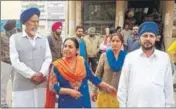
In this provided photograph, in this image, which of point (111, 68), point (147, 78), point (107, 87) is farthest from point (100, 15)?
point (147, 78)

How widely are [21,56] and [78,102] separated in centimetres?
99

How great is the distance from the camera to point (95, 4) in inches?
618

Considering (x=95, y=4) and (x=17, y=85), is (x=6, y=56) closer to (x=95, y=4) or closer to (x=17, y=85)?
(x=17, y=85)

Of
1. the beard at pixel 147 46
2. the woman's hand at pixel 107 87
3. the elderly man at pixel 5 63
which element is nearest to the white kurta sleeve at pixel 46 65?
the woman's hand at pixel 107 87

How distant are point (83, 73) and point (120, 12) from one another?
34.8ft

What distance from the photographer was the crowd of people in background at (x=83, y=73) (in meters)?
4.32

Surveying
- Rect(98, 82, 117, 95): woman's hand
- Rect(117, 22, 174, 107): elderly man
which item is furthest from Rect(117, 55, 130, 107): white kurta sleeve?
Rect(98, 82, 117, 95): woman's hand

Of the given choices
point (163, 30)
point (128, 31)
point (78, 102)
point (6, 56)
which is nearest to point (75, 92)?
point (78, 102)

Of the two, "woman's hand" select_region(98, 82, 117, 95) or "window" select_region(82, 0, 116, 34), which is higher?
"window" select_region(82, 0, 116, 34)

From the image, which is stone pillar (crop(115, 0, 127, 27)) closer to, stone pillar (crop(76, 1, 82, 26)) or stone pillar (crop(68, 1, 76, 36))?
stone pillar (crop(76, 1, 82, 26))

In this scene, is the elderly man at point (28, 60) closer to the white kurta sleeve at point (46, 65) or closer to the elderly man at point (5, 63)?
the white kurta sleeve at point (46, 65)

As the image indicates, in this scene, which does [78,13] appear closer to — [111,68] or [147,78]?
[111,68]

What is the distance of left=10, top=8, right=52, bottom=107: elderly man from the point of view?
5.16 m

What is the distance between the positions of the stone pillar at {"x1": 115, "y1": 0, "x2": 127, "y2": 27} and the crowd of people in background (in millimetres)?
9409
